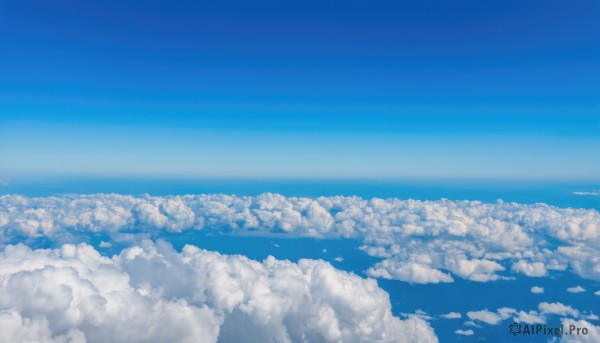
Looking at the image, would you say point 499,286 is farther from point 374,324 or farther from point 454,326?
point 374,324

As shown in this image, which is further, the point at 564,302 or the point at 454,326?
the point at 564,302

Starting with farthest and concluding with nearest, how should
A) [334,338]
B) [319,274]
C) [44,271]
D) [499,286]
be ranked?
1. [499,286]
2. [319,274]
3. [334,338]
4. [44,271]

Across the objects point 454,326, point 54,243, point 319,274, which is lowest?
point 454,326

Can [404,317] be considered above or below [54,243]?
below

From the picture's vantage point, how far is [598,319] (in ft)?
479

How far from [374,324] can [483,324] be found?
11712 cm

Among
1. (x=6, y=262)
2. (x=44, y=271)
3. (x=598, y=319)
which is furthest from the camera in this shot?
(x=598, y=319)

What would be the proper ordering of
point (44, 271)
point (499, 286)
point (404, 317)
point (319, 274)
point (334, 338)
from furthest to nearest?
→ 1. point (499, 286)
2. point (404, 317)
3. point (319, 274)
4. point (334, 338)
5. point (44, 271)

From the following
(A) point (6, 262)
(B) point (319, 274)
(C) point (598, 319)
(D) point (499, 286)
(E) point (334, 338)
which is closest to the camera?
(A) point (6, 262)

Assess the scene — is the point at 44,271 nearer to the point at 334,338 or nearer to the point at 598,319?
the point at 334,338

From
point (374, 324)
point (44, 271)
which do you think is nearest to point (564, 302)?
point (374, 324)

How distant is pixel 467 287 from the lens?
199625mm

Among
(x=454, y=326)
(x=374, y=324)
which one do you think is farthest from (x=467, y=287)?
(x=374, y=324)

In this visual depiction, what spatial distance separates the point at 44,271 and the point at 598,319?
663 feet
